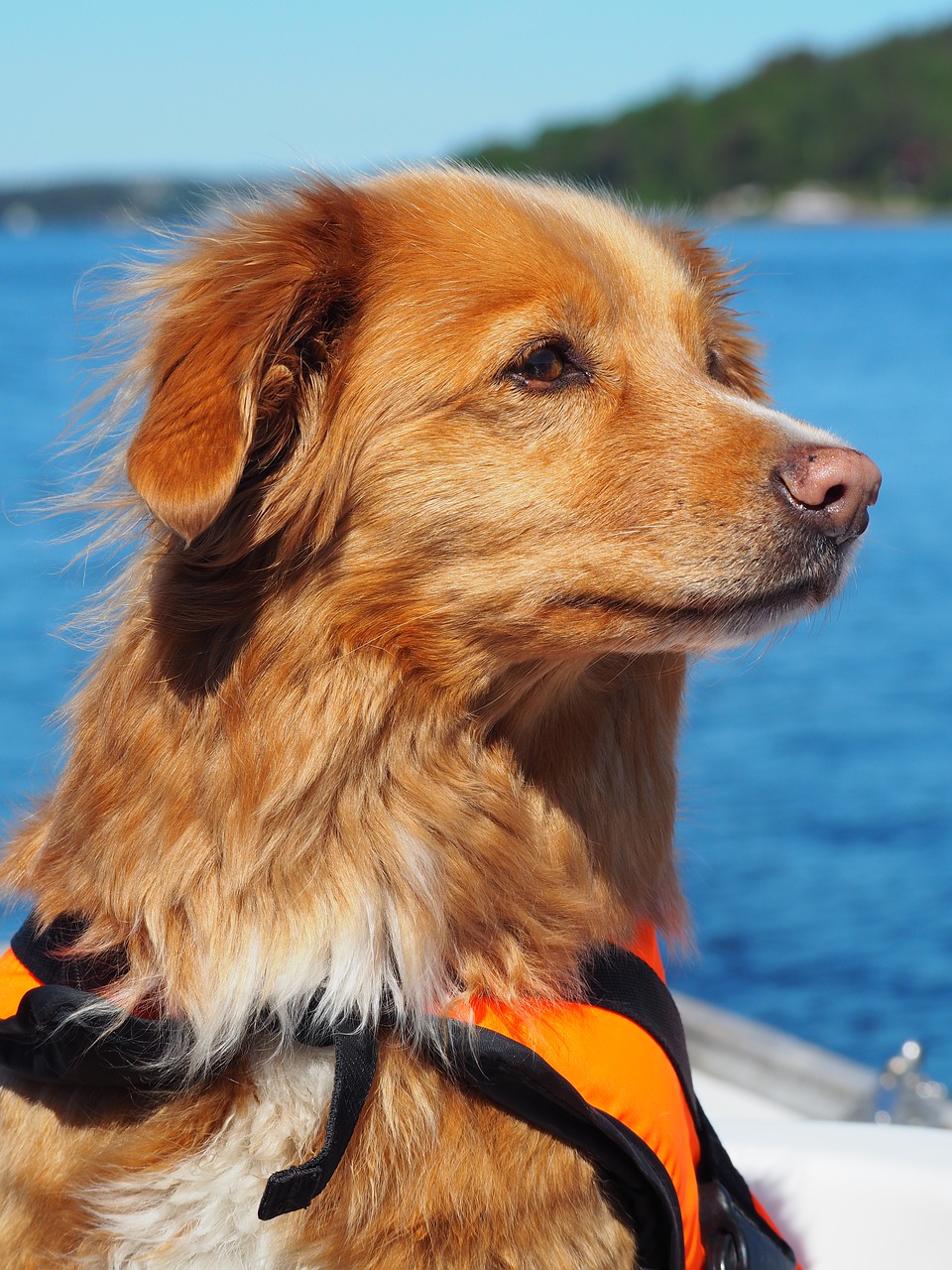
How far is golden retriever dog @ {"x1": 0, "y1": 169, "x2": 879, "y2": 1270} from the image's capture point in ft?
7.24

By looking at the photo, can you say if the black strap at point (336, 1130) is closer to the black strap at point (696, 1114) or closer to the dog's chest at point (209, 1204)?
the dog's chest at point (209, 1204)

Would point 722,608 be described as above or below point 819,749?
above

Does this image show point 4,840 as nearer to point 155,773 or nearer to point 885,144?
point 155,773

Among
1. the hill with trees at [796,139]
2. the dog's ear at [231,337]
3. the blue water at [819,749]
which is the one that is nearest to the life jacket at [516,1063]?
the blue water at [819,749]

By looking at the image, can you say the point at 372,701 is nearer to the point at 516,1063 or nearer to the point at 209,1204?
the point at 516,1063

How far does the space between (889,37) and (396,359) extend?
4613 inches

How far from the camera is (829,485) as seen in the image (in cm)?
228

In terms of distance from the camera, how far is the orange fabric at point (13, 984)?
230 centimetres

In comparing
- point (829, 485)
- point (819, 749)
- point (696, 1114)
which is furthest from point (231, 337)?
point (819, 749)

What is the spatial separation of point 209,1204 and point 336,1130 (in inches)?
10.6

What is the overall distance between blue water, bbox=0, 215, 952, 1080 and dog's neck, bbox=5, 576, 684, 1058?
0.43 m

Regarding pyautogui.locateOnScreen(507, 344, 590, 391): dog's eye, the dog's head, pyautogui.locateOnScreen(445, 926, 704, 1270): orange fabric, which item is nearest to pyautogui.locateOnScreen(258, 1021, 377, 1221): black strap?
pyautogui.locateOnScreen(445, 926, 704, 1270): orange fabric

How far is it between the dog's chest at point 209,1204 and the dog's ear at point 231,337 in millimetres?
961

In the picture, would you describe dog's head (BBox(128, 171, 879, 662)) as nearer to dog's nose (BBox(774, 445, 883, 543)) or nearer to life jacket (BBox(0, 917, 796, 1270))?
dog's nose (BBox(774, 445, 883, 543))
